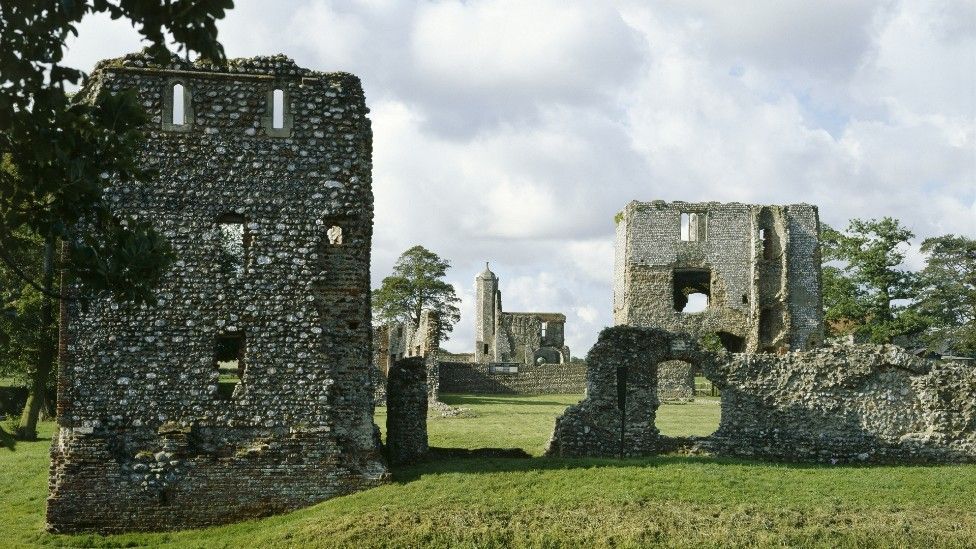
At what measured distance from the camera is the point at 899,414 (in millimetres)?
19625

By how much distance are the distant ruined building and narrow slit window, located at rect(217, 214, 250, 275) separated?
4771cm

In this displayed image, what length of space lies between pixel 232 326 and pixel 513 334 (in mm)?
51716

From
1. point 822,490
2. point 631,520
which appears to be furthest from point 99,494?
point 822,490

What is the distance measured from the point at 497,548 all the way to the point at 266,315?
5462 mm

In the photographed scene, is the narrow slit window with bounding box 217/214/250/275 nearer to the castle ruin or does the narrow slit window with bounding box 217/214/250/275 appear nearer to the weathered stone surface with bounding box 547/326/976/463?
the weathered stone surface with bounding box 547/326/976/463

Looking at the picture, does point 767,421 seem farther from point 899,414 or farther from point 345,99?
point 345,99

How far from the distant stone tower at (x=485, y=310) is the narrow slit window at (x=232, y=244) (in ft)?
184

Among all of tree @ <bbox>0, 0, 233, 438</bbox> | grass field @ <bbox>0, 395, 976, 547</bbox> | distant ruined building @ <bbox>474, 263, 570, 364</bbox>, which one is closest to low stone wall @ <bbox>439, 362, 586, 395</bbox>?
distant ruined building @ <bbox>474, 263, 570, 364</bbox>

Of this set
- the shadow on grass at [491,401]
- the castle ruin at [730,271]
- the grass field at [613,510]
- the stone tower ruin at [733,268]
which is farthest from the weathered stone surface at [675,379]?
the grass field at [613,510]

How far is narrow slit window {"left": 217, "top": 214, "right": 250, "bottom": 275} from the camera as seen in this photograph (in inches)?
617

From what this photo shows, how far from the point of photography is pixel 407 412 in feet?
58.9

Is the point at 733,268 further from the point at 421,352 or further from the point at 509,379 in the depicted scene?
the point at 421,352

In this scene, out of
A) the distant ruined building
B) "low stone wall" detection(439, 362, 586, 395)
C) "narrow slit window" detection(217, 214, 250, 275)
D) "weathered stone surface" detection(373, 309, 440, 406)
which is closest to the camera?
"narrow slit window" detection(217, 214, 250, 275)

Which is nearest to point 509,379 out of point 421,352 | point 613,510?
point 421,352
